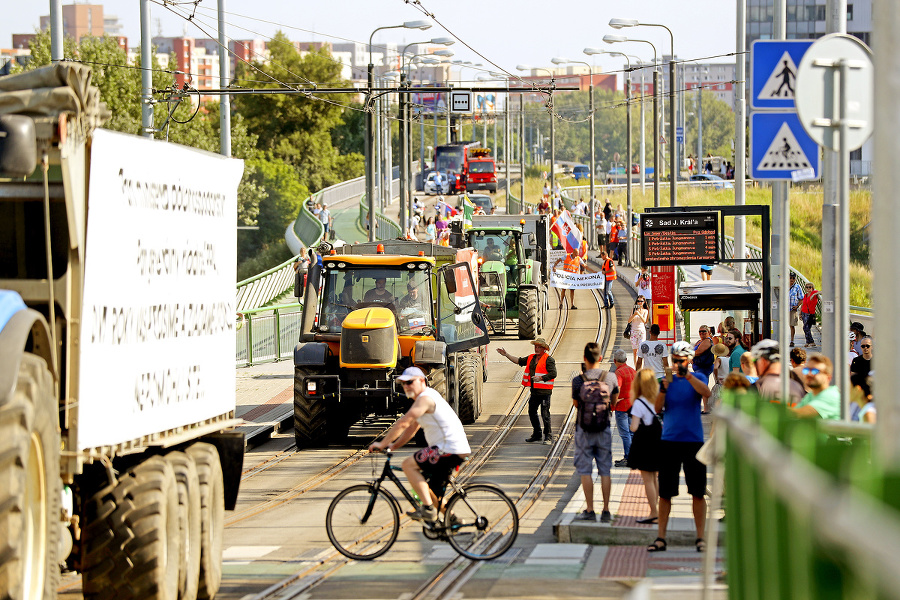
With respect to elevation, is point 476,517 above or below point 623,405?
below

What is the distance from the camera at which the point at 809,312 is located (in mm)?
26969

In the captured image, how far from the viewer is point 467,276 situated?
19.3 metres

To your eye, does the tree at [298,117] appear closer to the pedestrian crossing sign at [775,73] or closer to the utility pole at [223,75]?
the utility pole at [223,75]

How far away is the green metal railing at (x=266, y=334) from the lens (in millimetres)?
26828

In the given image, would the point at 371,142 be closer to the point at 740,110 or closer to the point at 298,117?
the point at 740,110

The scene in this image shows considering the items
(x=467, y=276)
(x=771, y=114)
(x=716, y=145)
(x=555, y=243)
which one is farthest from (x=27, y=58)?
(x=716, y=145)

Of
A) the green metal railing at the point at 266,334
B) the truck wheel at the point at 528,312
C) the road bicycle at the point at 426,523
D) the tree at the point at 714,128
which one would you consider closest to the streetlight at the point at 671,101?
the truck wheel at the point at 528,312

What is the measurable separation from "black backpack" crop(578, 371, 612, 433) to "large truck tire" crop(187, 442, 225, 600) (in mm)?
4399

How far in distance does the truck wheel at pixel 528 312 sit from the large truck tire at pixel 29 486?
23353 millimetres

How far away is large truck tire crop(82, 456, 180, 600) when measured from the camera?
7613 millimetres

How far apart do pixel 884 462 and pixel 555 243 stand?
38909 mm

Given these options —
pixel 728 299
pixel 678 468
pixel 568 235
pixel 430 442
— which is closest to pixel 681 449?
pixel 678 468

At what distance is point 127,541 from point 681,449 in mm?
5599

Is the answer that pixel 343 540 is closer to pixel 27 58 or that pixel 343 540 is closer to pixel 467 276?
pixel 467 276
